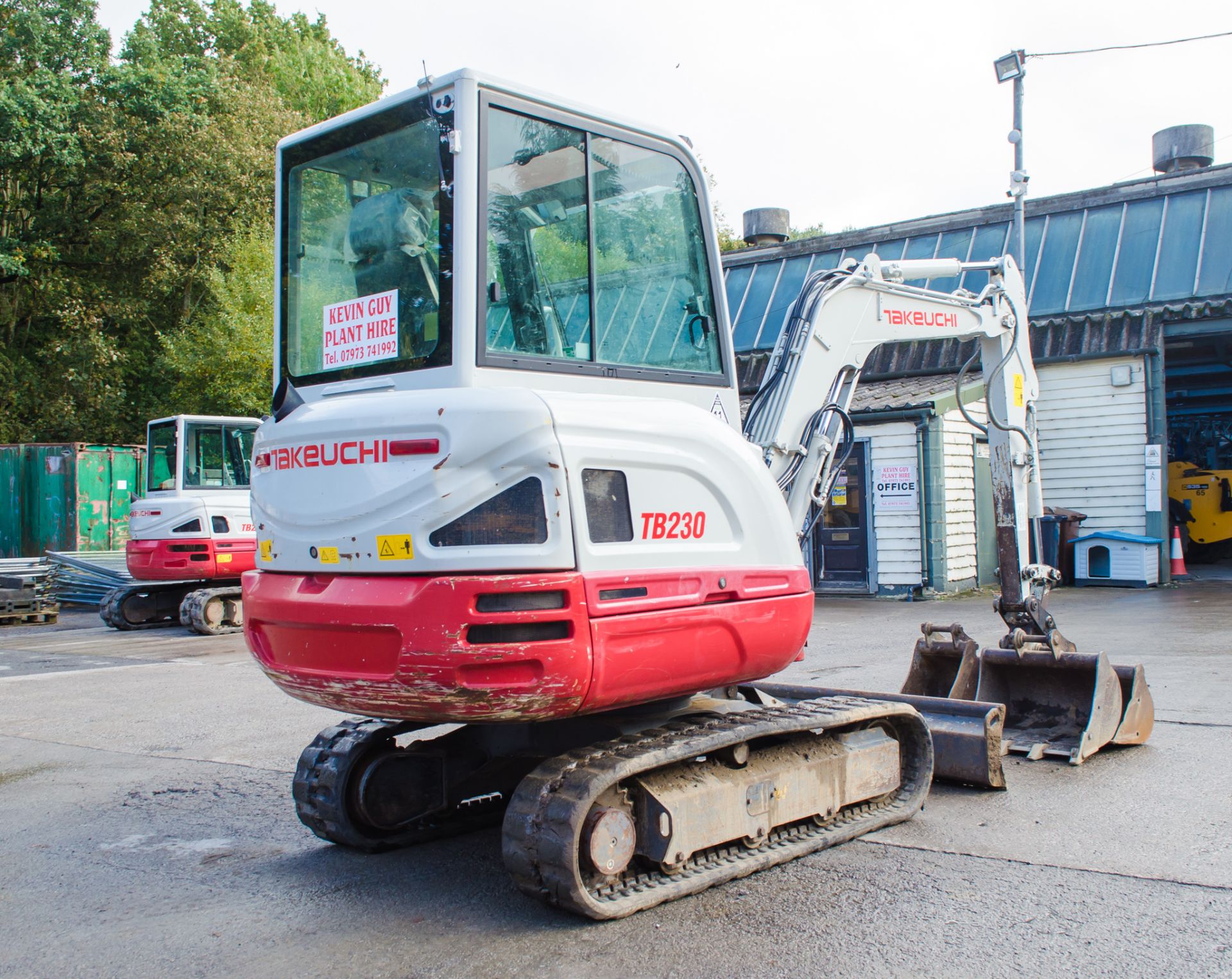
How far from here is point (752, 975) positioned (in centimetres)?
387

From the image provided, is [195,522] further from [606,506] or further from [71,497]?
[606,506]

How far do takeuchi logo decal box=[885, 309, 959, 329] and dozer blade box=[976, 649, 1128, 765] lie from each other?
6.86 feet

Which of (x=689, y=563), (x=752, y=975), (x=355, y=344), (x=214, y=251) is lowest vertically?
(x=752, y=975)

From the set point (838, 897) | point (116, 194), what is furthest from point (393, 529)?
point (116, 194)

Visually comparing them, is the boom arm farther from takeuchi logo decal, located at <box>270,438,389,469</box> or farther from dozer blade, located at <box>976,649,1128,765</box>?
takeuchi logo decal, located at <box>270,438,389,469</box>

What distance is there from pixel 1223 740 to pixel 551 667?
4.96 m

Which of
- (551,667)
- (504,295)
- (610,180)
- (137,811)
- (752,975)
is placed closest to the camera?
(752,975)

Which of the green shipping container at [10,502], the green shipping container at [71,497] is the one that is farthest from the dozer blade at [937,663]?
the green shipping container at [10,502]

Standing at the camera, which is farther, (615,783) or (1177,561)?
(1177,561)

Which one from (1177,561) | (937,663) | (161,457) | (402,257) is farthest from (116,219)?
(402,257)

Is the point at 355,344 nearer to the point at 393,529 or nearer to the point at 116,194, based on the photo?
the point at 393,529

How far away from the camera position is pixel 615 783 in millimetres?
4500

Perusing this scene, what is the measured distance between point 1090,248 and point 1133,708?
1547 centimetres

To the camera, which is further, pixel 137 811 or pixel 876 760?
pixel 137 811
